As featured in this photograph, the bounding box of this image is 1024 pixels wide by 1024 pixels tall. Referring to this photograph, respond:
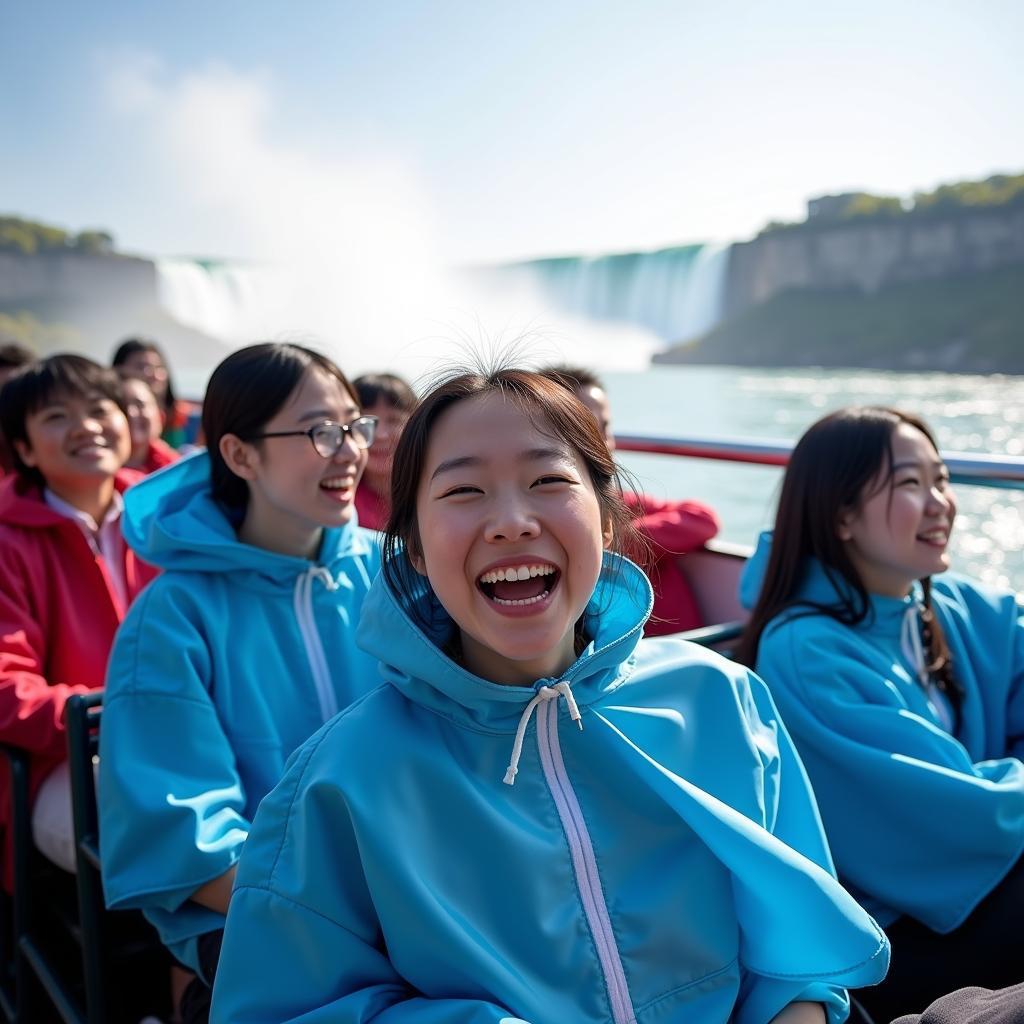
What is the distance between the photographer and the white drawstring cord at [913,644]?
1724mm

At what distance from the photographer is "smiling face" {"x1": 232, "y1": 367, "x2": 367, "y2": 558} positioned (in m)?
1.73

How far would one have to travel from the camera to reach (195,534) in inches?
64.2

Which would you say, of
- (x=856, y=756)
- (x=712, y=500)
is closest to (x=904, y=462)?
(x=856, y=756)

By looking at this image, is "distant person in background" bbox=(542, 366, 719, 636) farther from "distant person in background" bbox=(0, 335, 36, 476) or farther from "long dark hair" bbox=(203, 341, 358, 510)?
"distant person in background" bbox=(0, 335, 36, 476)

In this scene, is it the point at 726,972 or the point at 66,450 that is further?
the point at 66,450

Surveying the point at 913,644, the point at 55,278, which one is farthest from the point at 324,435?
the point at 55,278

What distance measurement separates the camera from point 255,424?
1.76 meters

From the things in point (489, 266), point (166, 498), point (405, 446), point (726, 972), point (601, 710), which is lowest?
point (726, 972)

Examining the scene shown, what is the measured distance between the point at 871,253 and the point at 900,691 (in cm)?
4826

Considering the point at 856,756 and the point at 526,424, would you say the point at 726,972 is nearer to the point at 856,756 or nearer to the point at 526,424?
the point at 856,756

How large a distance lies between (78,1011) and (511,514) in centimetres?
135

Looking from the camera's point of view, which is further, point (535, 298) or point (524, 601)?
point (535, 298)

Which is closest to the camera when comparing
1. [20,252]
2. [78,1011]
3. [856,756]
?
[856,756]

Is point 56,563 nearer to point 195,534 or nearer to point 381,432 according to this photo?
point 195,534
